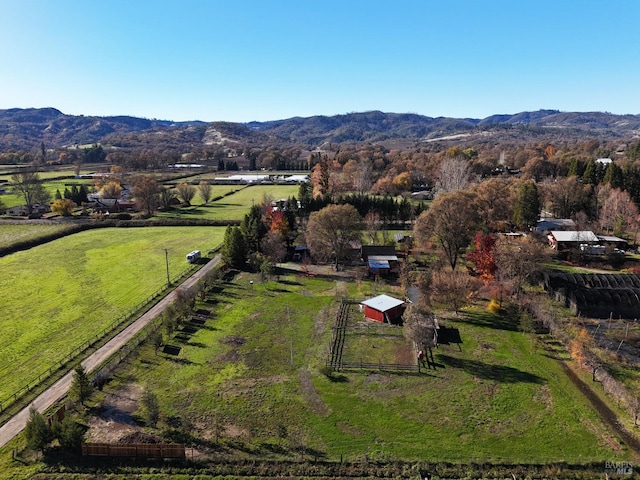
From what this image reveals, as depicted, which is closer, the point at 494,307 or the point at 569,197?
the point at 494,307

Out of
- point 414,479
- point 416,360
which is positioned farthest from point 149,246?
point 414,479

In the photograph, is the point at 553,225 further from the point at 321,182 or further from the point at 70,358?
the point at 70,358

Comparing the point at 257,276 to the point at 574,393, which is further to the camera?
the point at 257,276

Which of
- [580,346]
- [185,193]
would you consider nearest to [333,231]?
[580,346]

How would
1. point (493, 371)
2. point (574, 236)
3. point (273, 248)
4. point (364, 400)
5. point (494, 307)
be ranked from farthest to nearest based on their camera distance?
point (574, 236) < point (273, 248) < point (494, 307) < point (493, 371) < point (364, 400)

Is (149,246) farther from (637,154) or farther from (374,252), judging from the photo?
(637,154)

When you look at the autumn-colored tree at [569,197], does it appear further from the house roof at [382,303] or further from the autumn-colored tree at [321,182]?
the house roof at [382,303]

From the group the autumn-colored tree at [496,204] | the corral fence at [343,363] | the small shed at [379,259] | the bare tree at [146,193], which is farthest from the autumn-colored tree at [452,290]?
the bare tree at [146,193]
